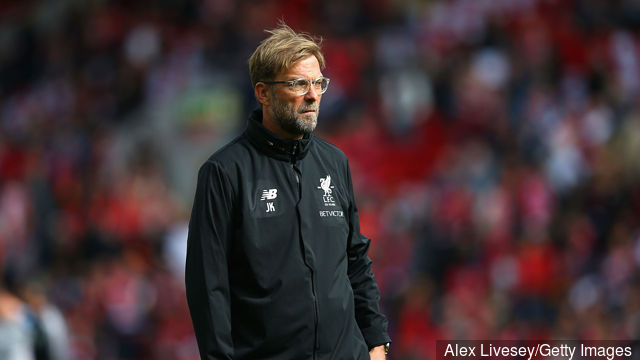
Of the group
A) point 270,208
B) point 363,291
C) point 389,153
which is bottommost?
point 363,291

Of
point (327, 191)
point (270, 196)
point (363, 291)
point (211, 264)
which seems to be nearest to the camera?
point (211, 264)

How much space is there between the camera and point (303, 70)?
11.3 feet

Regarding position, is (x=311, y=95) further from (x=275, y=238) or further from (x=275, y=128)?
(x=275, y=238)

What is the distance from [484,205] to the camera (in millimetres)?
10258

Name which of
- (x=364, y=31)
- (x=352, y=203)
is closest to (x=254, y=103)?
(x=364, y=31)

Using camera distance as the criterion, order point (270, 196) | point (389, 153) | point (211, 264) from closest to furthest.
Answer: point (211, 264), point (270, 196), point (389, 153)

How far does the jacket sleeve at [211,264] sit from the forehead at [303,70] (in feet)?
1.28

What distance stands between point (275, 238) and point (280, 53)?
60cm

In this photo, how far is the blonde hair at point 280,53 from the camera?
3439 mm

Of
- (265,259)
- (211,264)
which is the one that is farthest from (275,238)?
(211,264)

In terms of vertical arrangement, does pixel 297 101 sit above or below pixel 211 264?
above

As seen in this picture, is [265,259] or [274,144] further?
[274,144]

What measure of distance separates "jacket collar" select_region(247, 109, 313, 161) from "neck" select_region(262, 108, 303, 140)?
0.02m

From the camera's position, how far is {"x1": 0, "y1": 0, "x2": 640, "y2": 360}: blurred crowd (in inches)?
373
